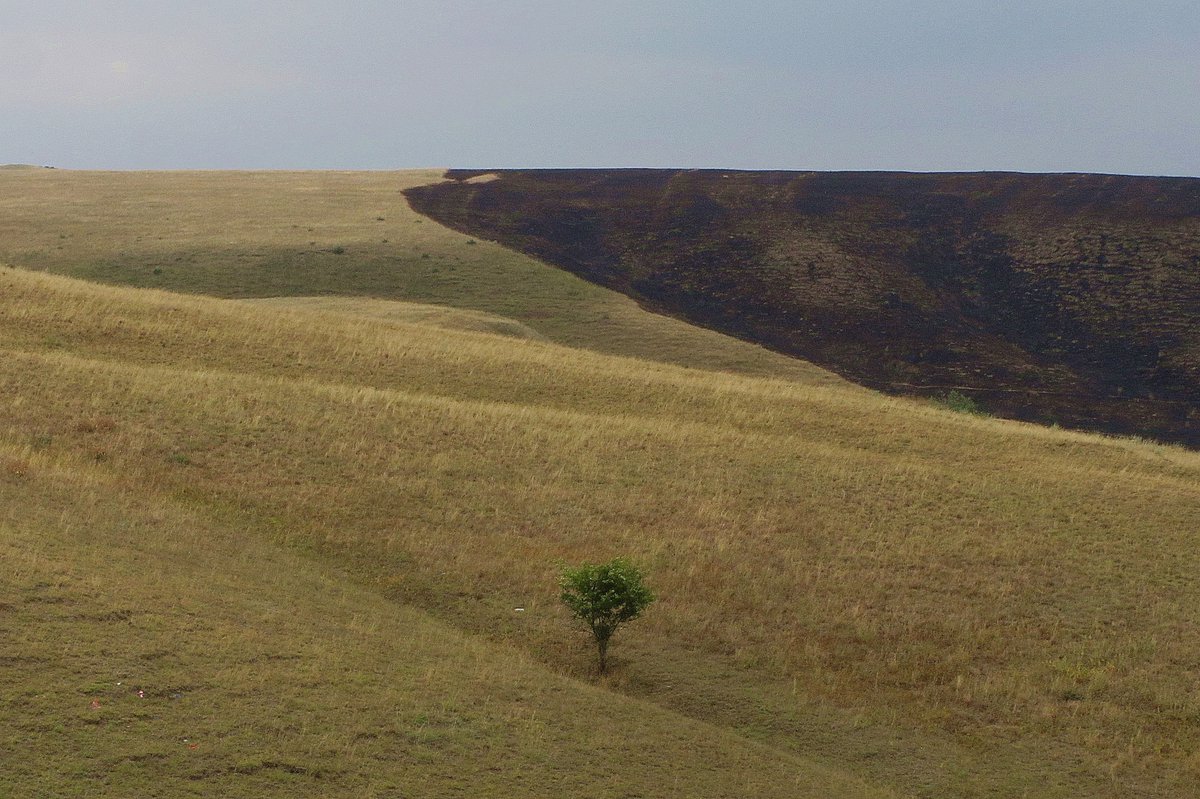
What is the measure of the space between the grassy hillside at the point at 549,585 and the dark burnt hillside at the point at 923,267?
24982 millimetres

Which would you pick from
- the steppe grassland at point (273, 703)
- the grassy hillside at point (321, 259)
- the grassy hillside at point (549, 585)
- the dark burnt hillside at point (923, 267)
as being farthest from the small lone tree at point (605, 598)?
the dark burnt hillside at point (923, 267)

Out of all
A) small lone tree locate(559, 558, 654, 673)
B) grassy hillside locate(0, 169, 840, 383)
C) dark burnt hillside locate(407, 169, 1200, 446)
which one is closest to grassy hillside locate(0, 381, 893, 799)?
small lone tree locate(559, 558, 654, 673)

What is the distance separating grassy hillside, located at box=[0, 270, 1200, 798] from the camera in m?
12.2

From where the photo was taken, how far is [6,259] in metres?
58.5

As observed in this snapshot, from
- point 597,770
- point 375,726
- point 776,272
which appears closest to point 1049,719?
point 597,770

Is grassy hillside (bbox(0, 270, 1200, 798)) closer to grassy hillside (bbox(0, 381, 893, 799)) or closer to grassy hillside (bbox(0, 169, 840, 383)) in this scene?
grassy hillside (bbox(0, 381, 893, 799))

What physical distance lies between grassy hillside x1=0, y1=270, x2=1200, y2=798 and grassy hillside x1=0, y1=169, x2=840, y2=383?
71.8 ft

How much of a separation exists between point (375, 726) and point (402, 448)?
1312 cm

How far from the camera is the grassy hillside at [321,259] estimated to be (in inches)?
2175

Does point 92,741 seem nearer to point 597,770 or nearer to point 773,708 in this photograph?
point 597,770

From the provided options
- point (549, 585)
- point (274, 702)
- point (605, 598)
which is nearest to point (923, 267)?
point (549, 585)

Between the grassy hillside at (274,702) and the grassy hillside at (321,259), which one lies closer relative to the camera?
the grassy hillside at (274,702)

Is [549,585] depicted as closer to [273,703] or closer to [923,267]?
[273,703]

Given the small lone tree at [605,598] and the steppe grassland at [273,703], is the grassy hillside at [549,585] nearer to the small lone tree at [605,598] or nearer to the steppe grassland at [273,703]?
the steppe grassland at [273,703]
